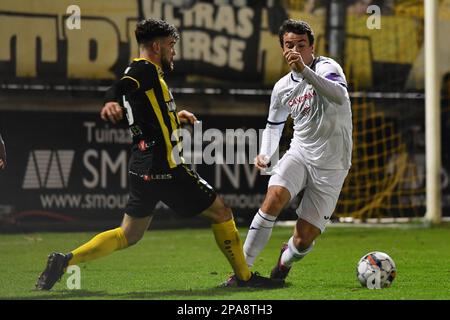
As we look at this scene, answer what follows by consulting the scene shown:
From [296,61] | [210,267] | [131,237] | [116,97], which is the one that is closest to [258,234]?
[131,237]

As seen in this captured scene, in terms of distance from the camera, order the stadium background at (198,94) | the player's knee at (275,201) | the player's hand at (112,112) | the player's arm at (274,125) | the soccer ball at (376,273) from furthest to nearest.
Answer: the stadium background at (198,94), the player's arm at (274,125), the player's knee at (275,201), the soccer ball at (376,273), the player's hand at (112,112)

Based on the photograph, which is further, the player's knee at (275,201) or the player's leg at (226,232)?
the player's knee at (275,201)

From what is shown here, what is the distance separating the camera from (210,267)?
980cm

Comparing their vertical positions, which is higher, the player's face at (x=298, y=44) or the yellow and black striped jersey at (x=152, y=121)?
the player's face at (x=298, y=44)

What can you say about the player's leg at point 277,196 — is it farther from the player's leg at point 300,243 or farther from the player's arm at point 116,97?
the player's arm at point 116,97

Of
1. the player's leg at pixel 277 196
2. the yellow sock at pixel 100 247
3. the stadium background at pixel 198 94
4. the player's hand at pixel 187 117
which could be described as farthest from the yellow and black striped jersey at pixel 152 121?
the stadium background at pixel 198 94

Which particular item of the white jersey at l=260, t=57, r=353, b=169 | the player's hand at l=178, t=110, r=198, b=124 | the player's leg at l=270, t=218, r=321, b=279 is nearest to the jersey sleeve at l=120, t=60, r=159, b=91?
the player's hand at l=178, t=110, r=198, b=124

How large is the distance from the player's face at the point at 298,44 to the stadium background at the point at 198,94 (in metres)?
6.54

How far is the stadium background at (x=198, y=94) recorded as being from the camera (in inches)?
571

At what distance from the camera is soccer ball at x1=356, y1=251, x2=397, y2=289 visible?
7746 mm

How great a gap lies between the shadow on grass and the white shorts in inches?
29.7

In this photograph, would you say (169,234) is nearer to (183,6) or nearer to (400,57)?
(183,6)

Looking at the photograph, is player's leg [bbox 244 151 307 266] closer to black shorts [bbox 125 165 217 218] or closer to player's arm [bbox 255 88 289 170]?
player's arm [bbox 255 88 289 170]
